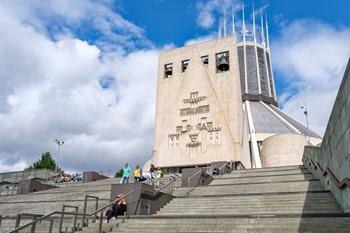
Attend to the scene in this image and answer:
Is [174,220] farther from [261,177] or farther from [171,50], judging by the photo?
[171,50]

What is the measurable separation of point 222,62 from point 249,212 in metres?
18.2

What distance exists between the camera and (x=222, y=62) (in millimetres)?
26281

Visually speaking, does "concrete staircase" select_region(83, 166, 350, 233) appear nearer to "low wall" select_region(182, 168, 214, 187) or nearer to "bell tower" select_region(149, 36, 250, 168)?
"low wall" select_region(182, 168, 214, 187)

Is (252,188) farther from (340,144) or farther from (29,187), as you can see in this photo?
(29,187)

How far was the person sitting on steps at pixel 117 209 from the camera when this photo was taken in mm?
9383

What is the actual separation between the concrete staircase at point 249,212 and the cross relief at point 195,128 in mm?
10979

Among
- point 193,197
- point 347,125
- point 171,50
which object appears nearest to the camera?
point 347,125

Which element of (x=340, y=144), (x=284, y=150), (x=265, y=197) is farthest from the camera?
(x=284, y=150)

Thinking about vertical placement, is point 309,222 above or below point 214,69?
below

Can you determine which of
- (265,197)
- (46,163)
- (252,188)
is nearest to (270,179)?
(252,188)

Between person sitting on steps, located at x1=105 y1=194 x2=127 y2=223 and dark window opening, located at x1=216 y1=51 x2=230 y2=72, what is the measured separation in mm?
18198

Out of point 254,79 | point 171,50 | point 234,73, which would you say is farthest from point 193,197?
point 254,79

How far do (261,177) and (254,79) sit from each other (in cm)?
5298

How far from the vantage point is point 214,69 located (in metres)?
26.8
